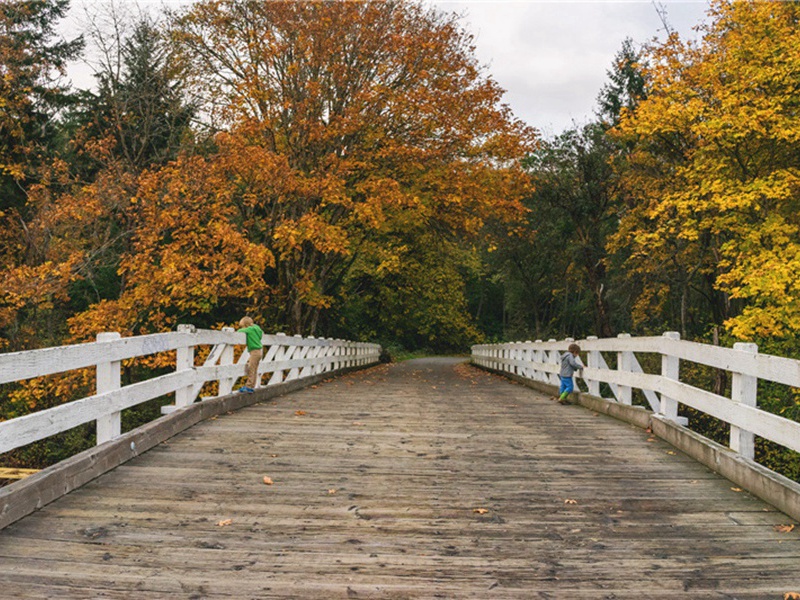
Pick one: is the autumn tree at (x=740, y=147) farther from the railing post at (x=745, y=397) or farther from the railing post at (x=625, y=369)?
the railing post at (x=745, y=397)

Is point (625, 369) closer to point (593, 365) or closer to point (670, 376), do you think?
point (670, 376)

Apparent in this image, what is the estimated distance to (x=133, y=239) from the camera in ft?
75.5

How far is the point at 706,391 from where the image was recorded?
289 inches

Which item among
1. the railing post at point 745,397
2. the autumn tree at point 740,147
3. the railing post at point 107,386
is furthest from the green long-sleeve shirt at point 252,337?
the autumn tree at point 740,147

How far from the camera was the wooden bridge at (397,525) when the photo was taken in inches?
150

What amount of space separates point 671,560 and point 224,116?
67.7 feet

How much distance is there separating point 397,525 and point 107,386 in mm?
3091

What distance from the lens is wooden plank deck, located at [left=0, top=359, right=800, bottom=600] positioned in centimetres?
380

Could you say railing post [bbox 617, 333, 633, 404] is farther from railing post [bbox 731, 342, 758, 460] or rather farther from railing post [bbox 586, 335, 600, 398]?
railing post [bbox 731, 342, 758, 460]

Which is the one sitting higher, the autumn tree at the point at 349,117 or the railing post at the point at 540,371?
the autumn tree at the point at 349,117

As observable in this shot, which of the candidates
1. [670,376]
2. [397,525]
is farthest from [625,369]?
[397,525]

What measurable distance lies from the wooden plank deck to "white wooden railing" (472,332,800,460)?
1.75ft

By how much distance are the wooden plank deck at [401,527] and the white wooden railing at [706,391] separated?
1.75 ft

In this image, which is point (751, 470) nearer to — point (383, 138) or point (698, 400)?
point (698, 400)
